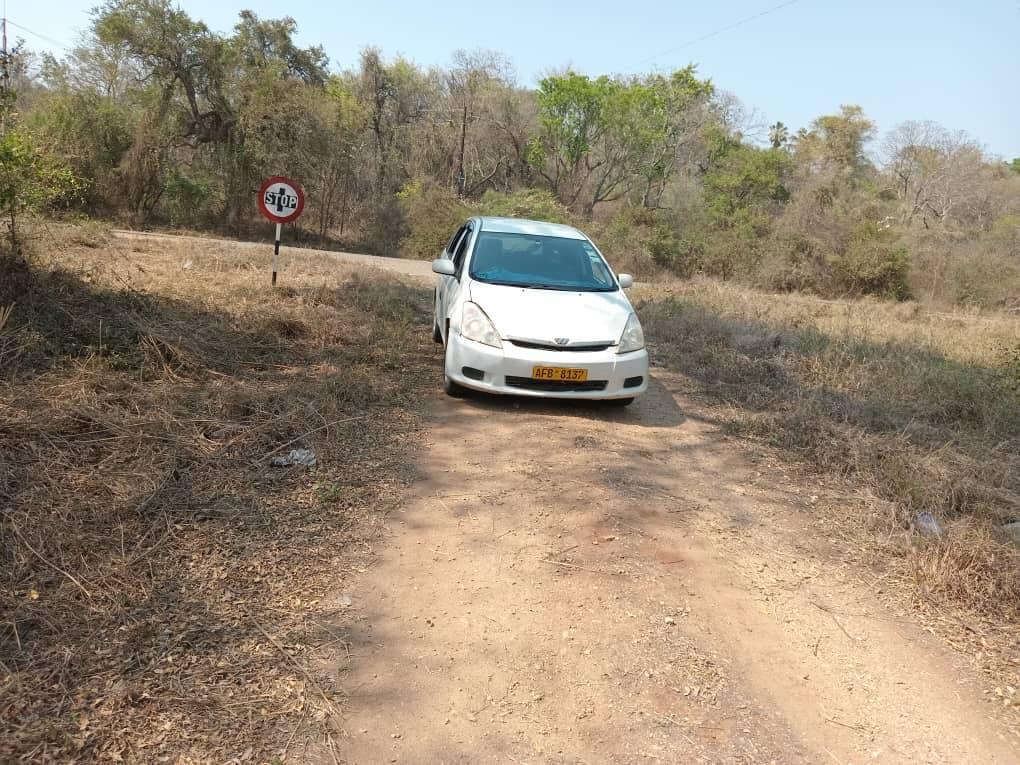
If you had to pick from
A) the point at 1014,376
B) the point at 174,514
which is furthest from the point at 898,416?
the point at 174,514

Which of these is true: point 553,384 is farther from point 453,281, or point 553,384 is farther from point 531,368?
point 453,281

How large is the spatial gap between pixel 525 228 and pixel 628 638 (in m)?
5.25

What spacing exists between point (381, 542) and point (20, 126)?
6.83m

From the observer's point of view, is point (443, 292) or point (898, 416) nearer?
point (898, 416)

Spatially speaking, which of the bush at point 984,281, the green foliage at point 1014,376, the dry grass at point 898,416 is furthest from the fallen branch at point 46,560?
the bush at point 984,281

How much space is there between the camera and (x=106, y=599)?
2793 millimetres

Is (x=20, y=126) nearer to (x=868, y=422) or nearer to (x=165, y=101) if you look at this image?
(x=868, y=422)

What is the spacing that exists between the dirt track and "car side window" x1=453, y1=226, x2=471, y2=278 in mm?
2821

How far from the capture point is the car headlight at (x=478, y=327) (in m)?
5.57

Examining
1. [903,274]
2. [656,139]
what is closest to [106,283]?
[903,274]

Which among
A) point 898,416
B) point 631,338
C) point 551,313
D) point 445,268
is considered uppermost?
point 445,268

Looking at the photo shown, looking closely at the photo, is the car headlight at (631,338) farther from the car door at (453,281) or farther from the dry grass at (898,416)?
the car door at (453,281)

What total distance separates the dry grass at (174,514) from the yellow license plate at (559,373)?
114 centimetres

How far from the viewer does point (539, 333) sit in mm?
5562
